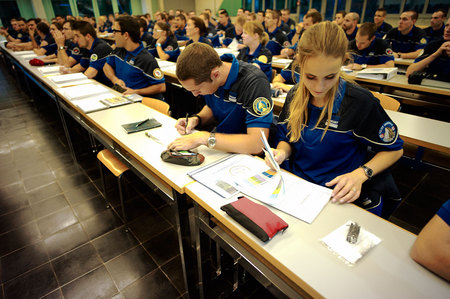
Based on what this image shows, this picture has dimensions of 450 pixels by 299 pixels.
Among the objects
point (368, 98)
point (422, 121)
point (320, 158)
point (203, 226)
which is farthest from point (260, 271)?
point (422, 121)

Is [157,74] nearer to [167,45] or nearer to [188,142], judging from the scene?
[188,142]

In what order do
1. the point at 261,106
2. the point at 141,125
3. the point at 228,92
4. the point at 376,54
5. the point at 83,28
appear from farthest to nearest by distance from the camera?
the point at 376,54
the point at 83,28
the point at 141,125
the point at 228,92
the point at 261,106

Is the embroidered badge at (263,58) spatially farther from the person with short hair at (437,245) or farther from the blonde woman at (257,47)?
the person with short hair at (437,245)

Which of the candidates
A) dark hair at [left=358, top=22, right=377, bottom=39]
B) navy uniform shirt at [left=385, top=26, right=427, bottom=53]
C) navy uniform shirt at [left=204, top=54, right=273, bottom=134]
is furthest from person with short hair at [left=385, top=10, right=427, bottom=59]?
navy uniform shirt at [left=204, top=54, right=273, bottom=134]

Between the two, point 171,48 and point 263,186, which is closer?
point 263,186

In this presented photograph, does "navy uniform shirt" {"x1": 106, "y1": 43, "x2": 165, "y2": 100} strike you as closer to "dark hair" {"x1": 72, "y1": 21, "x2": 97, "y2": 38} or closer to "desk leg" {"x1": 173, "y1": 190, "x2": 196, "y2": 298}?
"dark hair" {"x1": 72, "y1": 21, "x2": 97, "y2": 38}

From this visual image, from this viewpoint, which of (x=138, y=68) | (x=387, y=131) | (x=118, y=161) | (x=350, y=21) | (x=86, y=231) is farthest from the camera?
(x=350, y=21)

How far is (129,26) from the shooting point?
2.44 meters

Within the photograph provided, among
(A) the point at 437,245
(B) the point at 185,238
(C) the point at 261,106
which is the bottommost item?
(B) the point at 185,238

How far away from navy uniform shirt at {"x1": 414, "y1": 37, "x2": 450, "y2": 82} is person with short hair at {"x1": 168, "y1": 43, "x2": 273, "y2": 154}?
8.72 feet

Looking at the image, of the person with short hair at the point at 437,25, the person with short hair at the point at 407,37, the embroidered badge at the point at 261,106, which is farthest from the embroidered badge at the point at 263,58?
the person with short hair at the point at 437,25

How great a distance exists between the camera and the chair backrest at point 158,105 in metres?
2.03

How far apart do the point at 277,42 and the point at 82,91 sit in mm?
4041

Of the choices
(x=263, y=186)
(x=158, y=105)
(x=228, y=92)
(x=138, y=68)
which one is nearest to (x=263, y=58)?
(x=138, y=68)
